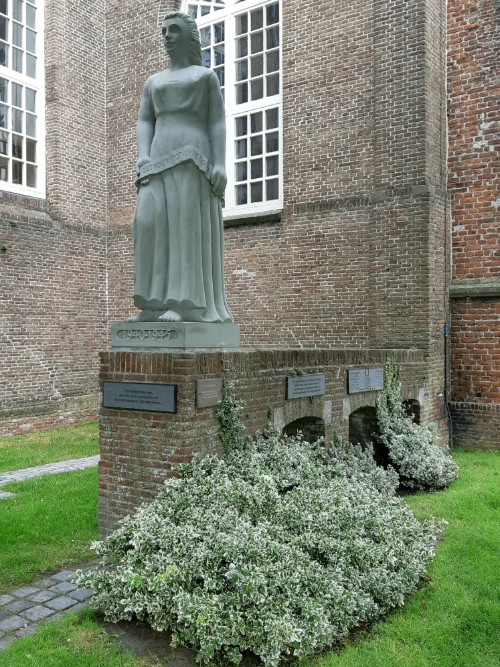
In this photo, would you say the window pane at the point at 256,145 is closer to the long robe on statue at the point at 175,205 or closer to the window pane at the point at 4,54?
the window pane at the point at 4,54

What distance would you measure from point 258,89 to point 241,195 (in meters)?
2.16

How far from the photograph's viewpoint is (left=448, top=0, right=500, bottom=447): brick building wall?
10016 mm

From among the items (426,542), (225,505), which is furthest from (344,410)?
(225,505)

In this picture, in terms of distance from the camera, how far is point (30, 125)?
1288 centimetres

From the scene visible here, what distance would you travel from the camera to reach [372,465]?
6852 millimetres

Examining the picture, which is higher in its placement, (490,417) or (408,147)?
(408,147)

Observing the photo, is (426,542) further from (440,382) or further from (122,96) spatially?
(122,96)

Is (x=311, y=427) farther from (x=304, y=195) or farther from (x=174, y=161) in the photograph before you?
(x=304, y=195)

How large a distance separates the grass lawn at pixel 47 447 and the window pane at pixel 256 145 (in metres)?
6.49

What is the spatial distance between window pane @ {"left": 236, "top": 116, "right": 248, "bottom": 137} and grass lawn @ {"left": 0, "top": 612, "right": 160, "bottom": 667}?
1080 cm

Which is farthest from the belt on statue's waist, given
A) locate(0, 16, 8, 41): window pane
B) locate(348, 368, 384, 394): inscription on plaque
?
locate(0, 16, 8, 41): window pane

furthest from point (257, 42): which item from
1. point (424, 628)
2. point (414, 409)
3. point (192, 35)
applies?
point (424, 628)

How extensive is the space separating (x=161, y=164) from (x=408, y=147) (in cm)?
598

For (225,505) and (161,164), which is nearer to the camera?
(225,505)
